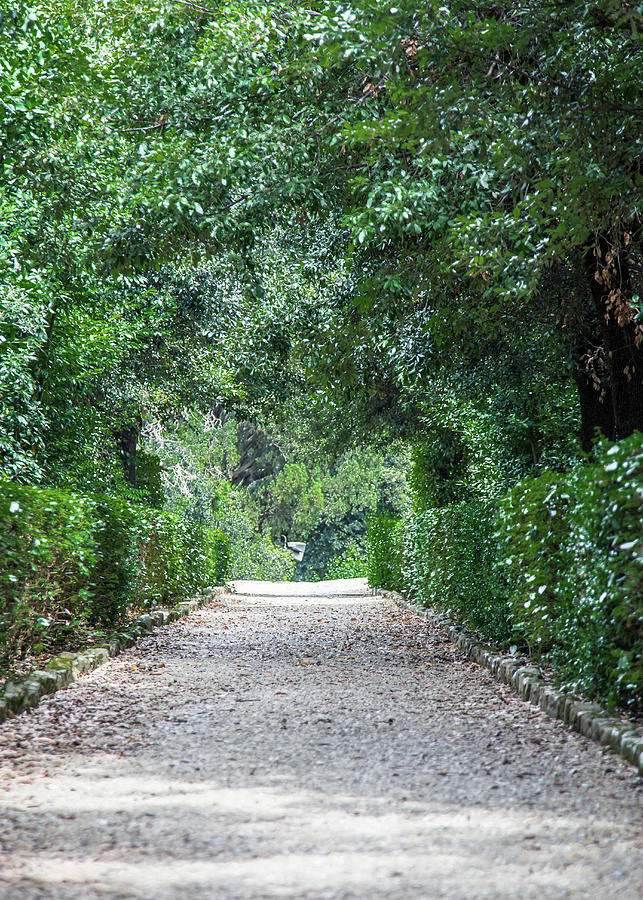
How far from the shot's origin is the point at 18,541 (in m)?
5.95

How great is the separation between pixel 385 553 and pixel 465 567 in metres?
10.3

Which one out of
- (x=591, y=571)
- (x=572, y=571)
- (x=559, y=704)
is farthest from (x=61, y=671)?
(x=591, y=571)

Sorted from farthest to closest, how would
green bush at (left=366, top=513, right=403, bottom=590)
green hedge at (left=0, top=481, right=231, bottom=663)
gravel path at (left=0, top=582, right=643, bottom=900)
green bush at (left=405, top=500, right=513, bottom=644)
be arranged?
green bush at (left=366, top=513, right=403, bottom=590) < green bush at (left=405, top=500, right=513, bottom=644) < green hedge at (left=0, top=481, right=231, bottom=663) < gravel path at (left=0, top=582, right=643, bottom=900)

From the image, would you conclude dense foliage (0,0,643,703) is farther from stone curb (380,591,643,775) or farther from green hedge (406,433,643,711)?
stone curb (380,591,643,775)

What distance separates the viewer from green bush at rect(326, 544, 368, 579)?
32344 millimetres

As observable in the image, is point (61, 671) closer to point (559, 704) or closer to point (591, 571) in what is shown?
point (559, 704)

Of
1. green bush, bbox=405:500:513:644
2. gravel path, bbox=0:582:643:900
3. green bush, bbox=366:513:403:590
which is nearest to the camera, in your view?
gravel path, bbox=0:582:643:900

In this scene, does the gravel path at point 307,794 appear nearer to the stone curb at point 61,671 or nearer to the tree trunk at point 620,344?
the stone curb at point 61,671

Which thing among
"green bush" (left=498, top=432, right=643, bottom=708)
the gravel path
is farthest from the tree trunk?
the gravel path

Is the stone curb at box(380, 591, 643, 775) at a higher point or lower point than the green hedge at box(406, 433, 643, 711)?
lower

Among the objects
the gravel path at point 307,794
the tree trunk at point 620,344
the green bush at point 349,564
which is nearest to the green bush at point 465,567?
the gravel path at point 307,794

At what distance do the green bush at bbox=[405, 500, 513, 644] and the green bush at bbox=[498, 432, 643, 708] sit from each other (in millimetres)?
908

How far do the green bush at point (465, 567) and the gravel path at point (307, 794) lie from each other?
105 cm

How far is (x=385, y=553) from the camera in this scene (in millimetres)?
20094
